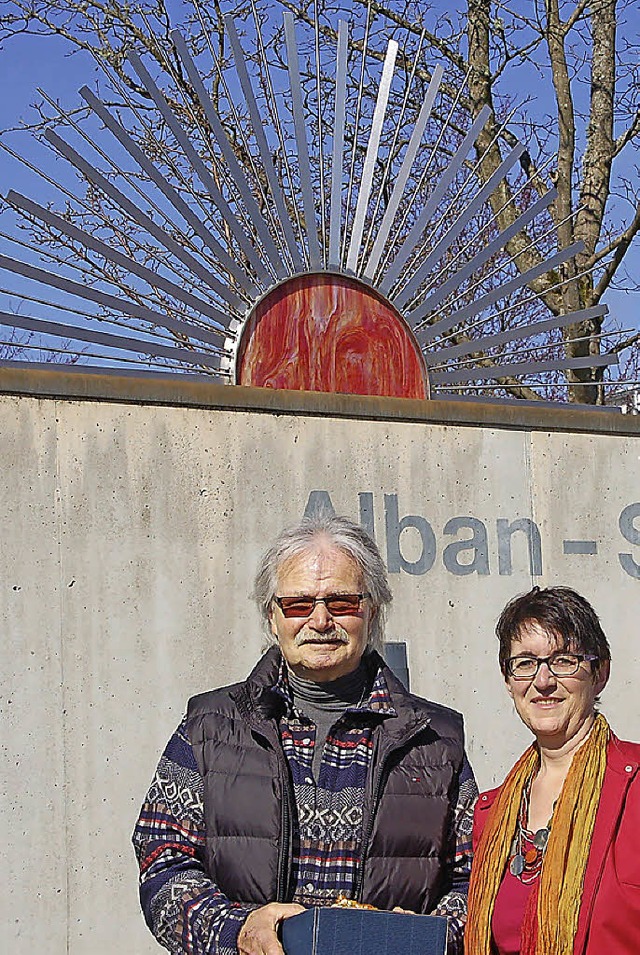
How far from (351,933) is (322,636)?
0.62m

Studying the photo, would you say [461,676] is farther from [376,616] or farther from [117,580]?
[376,616]

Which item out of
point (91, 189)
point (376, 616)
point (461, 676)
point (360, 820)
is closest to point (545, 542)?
point (461, 676)

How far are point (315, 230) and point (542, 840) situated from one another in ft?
10.4

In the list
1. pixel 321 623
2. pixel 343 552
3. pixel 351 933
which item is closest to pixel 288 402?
pixel 343 552

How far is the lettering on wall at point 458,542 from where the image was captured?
4.57 m

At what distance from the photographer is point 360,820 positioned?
2.48m

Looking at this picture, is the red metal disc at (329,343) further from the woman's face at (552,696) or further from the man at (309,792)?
the woman's face at (552,696)

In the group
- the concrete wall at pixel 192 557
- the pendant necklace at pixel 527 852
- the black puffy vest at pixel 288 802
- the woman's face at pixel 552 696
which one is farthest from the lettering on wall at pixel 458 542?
the pendant necklace at pixel 527 852

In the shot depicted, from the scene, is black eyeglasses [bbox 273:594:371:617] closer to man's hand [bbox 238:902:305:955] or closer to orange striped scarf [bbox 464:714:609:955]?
orange striped scarf [bbox 464:714:609:955]

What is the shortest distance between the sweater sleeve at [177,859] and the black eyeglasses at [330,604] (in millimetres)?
331

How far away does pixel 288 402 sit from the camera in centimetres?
450

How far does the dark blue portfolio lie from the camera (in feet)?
7.22

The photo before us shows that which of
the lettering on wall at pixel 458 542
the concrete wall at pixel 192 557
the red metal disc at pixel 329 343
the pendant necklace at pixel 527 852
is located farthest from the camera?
the red metal disc at pixel 329 343

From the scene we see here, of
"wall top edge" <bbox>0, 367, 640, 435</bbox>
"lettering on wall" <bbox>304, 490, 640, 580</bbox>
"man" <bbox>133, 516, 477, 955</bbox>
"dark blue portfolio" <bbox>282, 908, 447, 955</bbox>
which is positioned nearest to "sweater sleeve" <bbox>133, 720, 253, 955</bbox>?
"man" <bbox>133, 516, 477, 955</bbox>
